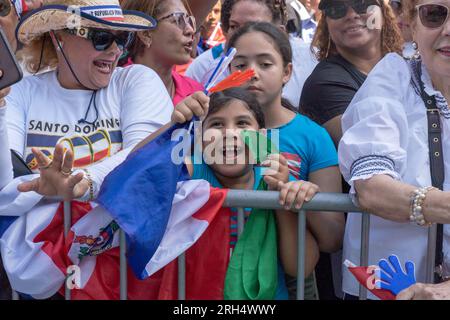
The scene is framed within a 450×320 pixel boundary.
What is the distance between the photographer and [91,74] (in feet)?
11.5

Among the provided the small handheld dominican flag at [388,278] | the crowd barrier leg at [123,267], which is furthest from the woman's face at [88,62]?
the small handheld dominican flag at [388,278]

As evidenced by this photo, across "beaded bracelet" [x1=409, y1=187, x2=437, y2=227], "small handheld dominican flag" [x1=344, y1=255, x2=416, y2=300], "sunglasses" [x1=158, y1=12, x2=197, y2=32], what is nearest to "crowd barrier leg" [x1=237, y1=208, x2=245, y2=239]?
"small handheld dominican flag" [x1=344, y1=255, x2=416, y2=300]

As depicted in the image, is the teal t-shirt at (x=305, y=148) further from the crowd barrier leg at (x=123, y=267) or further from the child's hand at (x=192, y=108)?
the crowd barrier leg at (x=123, y=267)

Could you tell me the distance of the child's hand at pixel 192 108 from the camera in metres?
2.91

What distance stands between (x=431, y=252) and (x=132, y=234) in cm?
107

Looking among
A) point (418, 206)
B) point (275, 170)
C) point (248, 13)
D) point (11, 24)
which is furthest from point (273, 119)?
point (11, 24)

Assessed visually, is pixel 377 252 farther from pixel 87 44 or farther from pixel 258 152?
pixel 87 44

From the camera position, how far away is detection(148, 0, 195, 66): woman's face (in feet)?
13.7

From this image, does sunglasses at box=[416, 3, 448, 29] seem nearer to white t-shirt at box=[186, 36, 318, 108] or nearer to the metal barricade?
the metal barricade

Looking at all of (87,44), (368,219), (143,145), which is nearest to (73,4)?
(87,44)

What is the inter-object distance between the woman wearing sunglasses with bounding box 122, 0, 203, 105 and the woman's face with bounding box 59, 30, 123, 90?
615 millimetres

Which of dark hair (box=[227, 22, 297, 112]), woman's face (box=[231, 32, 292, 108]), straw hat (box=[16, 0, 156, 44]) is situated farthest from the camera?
dark hair (box=[227, 22, 297, 112])

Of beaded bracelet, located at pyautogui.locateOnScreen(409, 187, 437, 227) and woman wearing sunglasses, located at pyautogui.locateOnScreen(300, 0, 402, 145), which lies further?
woman wearing sunglasses, located at pyautogui.locateOnScreen(300, 0, 402, 145)
